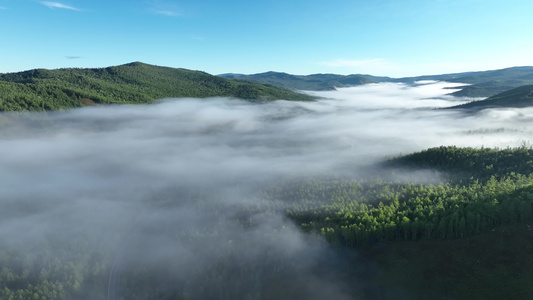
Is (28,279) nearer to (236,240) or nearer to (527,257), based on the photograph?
(236,240)

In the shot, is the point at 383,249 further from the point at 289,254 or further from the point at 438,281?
the point at 289,254

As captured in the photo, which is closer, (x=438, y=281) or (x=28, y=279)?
(x=438, y=281)

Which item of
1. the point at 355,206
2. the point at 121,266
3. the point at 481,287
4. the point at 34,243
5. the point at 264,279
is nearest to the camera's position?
the point at 481,287

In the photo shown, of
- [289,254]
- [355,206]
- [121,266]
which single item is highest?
[355,206]

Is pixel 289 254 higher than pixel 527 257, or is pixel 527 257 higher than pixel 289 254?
pixel 527 257

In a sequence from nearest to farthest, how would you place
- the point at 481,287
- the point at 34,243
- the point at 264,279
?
the point at 481,287
the point at 264,279
the point at 34,243

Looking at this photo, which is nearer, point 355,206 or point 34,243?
point 355,206

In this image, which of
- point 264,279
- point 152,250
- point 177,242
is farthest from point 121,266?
point 264,279

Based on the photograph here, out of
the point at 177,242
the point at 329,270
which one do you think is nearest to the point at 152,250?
the point at 177,242

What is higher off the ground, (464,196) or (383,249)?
(464,196)
